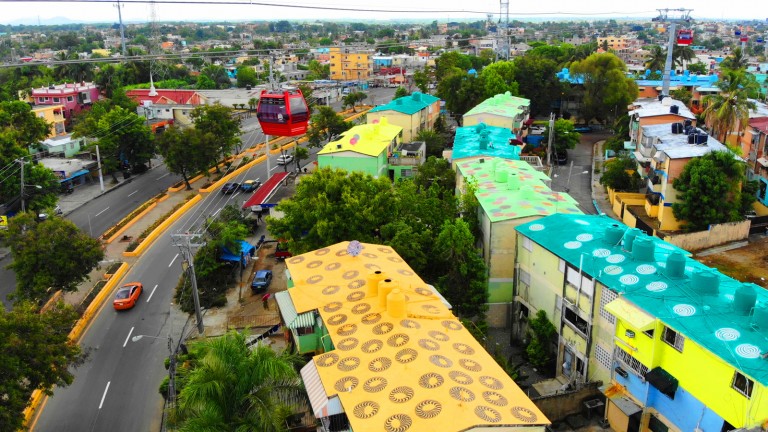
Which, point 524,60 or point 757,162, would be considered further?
point 524,60

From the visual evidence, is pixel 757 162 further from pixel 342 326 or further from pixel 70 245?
pixel 70 245

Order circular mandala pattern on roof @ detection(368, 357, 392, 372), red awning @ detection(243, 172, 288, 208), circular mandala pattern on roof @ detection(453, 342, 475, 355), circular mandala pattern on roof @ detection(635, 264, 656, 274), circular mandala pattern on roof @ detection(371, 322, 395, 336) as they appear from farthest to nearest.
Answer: red awning @ detection(243, 172, 288, 208) < circular mandala pattern on roof @ detection(635, 264, 656, 274) < circular mandala pattern on roof @ detection(371, 322, 395, 336) < circular mandala pattern on roof @ detection(453, 342, 475, 355) < circular mandala pattern on roof @ detection(368, 357, 392, 372)

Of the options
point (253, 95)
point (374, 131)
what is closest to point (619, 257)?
point (374, 131)

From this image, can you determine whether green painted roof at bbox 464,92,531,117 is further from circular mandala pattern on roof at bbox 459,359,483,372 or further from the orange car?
circular mandala pattern on roof at bbox 459,359,483,372

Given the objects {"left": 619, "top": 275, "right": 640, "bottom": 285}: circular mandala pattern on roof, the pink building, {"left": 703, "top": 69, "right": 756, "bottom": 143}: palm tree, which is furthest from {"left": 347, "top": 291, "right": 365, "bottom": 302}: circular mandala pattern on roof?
the pink building

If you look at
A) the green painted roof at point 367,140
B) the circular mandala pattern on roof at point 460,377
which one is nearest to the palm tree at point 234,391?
the circular mandala pattern on roof at point 460,377

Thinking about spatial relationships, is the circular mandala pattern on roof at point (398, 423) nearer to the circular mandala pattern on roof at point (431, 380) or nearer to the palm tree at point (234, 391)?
the circular mandala pattern on roof at point (431, 380)
